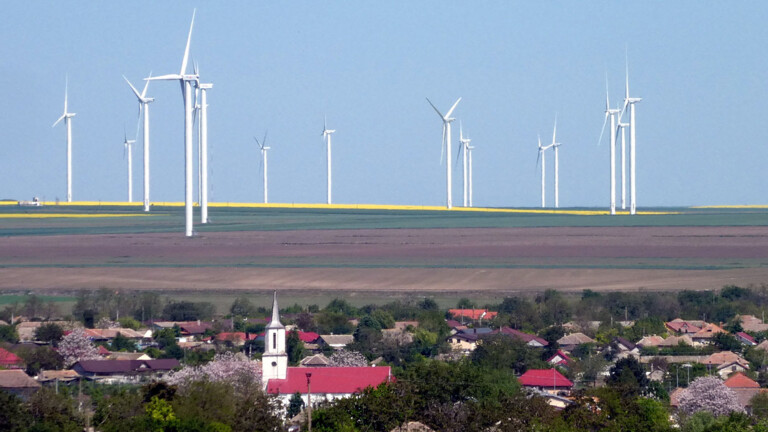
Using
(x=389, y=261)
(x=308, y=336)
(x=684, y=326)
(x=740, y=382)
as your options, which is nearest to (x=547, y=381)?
(x=740, y=382)

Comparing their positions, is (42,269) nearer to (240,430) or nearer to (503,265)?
(503,265)

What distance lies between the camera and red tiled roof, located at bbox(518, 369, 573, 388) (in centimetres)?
7238

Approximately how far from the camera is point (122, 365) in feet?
256

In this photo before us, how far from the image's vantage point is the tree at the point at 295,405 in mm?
65875

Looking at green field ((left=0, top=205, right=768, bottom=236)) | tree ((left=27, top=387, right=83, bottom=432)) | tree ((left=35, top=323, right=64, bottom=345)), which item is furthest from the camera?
green field ((left=0, top=205, right=768, bottom=236))

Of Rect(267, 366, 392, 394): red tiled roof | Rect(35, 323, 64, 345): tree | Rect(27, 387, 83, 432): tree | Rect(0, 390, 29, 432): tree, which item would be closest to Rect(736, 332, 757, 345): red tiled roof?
Rect(267, 366, 392, 394): red tiled roof

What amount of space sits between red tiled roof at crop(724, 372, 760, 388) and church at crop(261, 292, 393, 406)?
1794 centimetres

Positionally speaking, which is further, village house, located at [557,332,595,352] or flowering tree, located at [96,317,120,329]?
Result: flowering tree, located at [96,317,120,329]

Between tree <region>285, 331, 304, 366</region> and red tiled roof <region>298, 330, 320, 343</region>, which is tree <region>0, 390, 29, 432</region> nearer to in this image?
tree <region>285, 331, 304, 366</region>

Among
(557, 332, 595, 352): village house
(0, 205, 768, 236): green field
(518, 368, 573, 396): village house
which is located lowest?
(518, 368, 573, 396): village house

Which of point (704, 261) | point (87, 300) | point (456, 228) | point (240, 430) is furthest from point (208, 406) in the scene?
point (456, 228)

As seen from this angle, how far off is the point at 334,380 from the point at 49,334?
94.9 ft

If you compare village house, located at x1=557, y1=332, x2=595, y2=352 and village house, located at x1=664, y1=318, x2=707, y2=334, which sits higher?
village house, located at x1=664, y1=318, x2=707, y2=334

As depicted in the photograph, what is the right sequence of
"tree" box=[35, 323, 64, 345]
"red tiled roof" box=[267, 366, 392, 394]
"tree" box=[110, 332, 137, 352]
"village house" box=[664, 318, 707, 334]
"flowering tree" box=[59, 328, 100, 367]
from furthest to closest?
1. "village house" box=[664, 318, 707, 334]
2. "tree" box=[110, 332, 137, 352]
3. "tree" box=[35, 323, 64, 345]
4. "flowering tree" box=[59, 328, 100, 367]
5. "red tiled roof" box=[267, 366, 392, 394]
